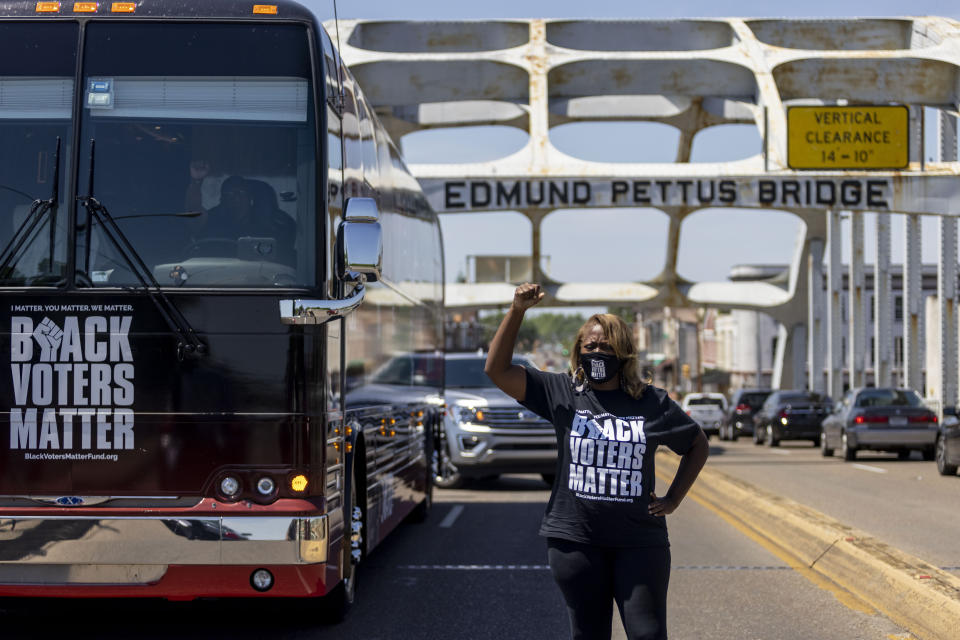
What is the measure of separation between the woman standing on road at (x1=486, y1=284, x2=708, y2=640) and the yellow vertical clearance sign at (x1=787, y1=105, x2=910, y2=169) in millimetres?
20504

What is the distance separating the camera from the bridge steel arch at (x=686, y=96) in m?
24.8

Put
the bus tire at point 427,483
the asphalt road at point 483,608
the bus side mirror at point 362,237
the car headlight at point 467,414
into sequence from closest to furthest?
the bus side mirror at point 362,237
the asphalt road at point 483,608
the bus tire at point 427,483
the car headlight at point 467,414

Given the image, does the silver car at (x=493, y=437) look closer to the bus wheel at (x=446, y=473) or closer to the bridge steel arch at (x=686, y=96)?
the bus wheel at (x=446, y=473)

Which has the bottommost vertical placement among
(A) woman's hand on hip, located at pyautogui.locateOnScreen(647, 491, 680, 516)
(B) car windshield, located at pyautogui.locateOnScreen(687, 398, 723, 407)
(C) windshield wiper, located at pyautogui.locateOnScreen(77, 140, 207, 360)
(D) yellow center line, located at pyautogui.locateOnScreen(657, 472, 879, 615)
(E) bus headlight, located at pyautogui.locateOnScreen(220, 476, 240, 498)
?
(B) car windshield, located at pyautogui.locateOnScreen(687, 398, 723, 407)

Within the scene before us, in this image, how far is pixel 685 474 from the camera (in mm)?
5320

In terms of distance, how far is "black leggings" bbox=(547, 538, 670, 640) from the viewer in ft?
15.9

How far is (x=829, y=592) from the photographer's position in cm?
947

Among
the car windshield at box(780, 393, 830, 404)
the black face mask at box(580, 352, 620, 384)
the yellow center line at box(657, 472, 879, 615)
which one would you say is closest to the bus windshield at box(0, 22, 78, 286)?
the black face mask at box(580, 352, 620, 384)

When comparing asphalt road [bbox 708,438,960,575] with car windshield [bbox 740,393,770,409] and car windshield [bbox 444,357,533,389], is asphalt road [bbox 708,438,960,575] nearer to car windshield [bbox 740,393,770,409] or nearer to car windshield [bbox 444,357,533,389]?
car windshield [bbox 444,357,533,389]

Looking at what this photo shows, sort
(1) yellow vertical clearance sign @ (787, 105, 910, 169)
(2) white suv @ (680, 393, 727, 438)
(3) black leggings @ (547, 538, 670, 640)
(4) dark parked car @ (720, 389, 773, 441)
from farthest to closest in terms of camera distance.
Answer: (2) white suv @ (680, 393, 727, 438) < (4) dark parked car @ (720, 389, 773, 441) < (1) yellow vertical clearance sign @ (787, 105, 910, 169) < (3) black leggings @ (547, 538, 670, 640)

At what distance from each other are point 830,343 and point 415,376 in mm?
40955

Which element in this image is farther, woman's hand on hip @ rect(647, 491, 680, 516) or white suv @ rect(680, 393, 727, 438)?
white suv @ rect(680, 393, 727, 438)

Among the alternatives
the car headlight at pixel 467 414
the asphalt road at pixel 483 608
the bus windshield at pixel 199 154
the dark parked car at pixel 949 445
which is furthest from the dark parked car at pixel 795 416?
the bus windshield at pixel 199 154

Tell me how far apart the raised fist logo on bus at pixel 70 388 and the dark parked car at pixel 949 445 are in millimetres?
15898
